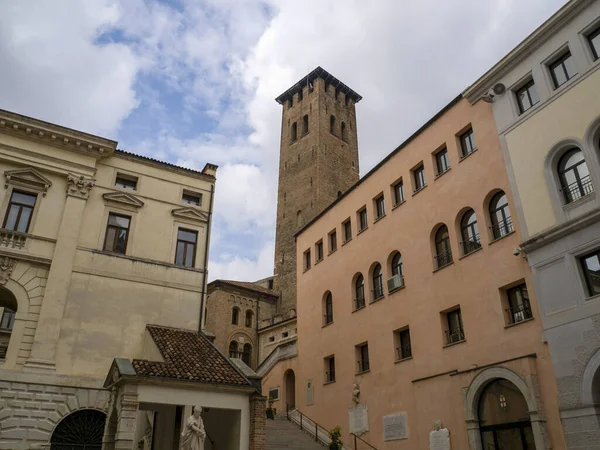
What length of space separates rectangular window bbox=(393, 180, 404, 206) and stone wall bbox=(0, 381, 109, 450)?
1455 centimetres

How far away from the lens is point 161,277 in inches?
792

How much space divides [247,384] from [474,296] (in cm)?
830

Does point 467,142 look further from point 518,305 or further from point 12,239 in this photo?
point 12,239

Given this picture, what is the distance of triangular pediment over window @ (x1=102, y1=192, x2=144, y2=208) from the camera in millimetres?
20141

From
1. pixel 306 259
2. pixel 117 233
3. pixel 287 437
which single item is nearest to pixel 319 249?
pixel 306 259

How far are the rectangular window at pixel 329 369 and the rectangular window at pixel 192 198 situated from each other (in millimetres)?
9984

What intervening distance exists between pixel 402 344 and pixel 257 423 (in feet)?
25.2

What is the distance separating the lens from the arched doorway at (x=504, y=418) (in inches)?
586

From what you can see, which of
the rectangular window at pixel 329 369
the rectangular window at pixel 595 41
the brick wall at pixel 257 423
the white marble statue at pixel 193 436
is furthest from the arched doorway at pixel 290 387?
the rectangular window at pixel 595 41

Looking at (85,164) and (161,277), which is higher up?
(85,164)

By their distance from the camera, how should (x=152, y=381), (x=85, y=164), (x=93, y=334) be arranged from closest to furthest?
(x=152, y=381), (x=93, y=334), (x=85, y=164)

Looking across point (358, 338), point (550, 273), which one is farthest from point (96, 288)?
point (550, 273)

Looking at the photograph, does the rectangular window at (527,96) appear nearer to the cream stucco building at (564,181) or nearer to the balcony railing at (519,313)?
the cream stucco building at (564,181)

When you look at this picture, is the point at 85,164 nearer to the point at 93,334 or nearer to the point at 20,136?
the point at 20,136
